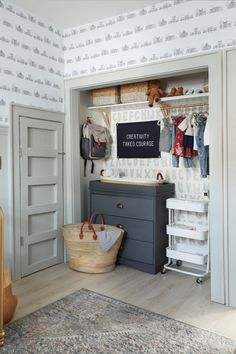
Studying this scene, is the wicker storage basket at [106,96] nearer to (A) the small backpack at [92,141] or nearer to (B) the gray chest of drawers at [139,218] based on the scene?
Result: (A) the small backpack at [92,141]

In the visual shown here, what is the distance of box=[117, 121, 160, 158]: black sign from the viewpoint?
3.82 metres

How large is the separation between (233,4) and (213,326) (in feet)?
8.40

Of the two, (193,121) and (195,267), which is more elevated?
(193,121)

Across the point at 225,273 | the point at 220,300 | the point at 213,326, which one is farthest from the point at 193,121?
the point at 213,326

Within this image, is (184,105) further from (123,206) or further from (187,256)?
(187,256)

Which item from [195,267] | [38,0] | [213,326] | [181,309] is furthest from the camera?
[195,267]

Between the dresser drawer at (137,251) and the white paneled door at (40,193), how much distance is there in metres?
0.77

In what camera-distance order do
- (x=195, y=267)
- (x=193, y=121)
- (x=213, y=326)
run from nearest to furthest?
(x=213, y=326) < (x=193, y=121) < (x=195, y=267)

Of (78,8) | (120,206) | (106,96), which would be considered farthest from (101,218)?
(78,8)

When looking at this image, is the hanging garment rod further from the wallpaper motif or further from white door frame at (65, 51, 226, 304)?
the wallpaper motif

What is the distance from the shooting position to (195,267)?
3598 mm

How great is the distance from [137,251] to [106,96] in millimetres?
1898

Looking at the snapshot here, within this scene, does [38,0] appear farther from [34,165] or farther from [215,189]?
[215,189]

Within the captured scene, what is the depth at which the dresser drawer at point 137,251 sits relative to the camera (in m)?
3.43
